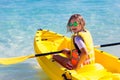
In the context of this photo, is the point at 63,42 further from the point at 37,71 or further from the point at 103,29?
the point at 103,29

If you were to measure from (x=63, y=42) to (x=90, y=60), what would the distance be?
59.8 inches

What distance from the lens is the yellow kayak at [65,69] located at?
150 inches

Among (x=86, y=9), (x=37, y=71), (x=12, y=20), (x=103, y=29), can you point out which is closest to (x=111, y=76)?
(x=37, y=71)

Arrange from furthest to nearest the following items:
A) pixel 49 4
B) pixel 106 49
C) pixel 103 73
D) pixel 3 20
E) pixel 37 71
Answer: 1. pixel 49 4
2. pixel 3 20
3. pixel 106 49
4. pixel 37 71
5. pixel 103 73

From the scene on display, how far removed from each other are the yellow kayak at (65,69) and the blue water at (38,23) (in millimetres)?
445

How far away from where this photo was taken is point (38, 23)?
962 centimetres

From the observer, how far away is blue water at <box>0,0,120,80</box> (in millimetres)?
5594

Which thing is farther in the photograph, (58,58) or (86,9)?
(86,9)

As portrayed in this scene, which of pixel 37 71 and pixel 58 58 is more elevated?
pixel 58 58

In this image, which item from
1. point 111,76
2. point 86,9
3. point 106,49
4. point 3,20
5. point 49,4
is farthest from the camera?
point 49,4

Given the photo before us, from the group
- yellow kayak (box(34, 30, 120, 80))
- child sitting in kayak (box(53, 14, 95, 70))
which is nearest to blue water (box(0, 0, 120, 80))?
yellow kayak (box(34, 30, 120, 80))

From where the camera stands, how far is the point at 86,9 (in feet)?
38.1

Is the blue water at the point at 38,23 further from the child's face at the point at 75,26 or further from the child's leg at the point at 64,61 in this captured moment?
→ the child's face at the point at 75,26

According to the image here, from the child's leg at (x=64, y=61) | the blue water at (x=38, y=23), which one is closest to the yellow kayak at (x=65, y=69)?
the child's leg at (x=64, y=61)
